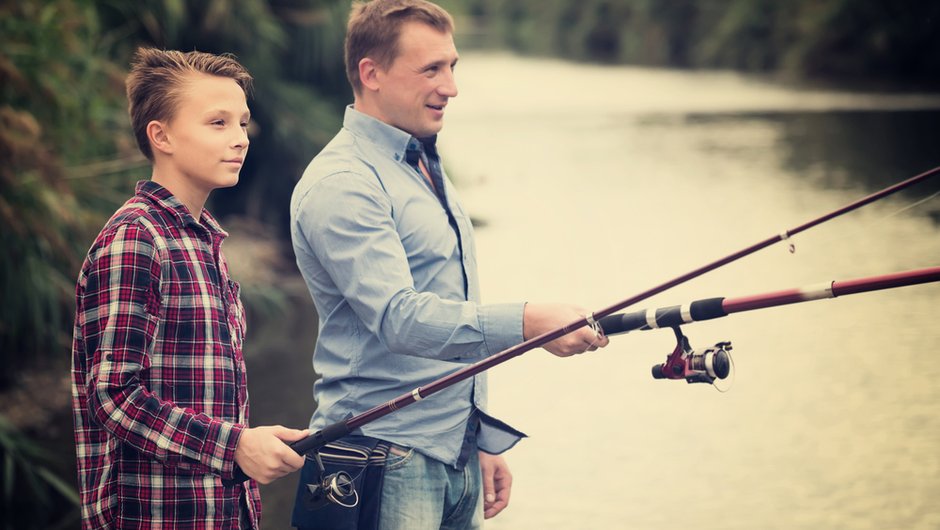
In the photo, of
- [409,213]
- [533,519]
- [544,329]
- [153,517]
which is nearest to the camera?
[153,517]

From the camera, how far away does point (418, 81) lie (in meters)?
2.78

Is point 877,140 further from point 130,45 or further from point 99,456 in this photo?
point 99,456

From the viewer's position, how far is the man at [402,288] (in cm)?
252

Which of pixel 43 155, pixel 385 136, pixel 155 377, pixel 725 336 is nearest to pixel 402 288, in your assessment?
pixel 385 136

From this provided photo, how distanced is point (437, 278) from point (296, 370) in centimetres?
576

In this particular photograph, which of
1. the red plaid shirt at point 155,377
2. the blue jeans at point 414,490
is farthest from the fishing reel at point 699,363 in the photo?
the red plaid shirt at point 155,377

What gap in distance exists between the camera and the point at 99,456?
230 centimetres

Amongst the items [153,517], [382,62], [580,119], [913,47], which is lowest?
[153,517]

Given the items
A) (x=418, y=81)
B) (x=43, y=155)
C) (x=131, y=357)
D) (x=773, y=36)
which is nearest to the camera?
(x=131, y=357)

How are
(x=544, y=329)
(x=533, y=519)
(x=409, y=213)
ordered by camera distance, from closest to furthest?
(x=544, y=329)
(x=409, y=213)
(x=533, y=519)

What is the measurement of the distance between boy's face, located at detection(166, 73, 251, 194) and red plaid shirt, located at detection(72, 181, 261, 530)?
0.07m

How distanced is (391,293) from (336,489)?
1.40ft

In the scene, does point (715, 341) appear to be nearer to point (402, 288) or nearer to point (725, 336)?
point (725, 336)

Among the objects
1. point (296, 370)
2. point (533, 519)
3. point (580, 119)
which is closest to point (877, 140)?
point (580, 119)
